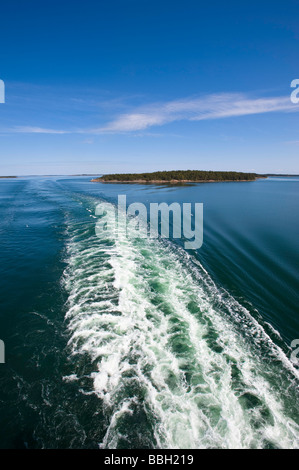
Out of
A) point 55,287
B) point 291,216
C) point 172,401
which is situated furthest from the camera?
point 291,216

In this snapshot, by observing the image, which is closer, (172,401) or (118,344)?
(172,401)

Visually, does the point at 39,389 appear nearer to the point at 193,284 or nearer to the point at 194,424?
the point at 194,424

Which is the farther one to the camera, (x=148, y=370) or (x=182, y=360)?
(x=182, y=360)

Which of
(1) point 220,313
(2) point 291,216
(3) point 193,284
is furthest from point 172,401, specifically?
(2) point 291,216
